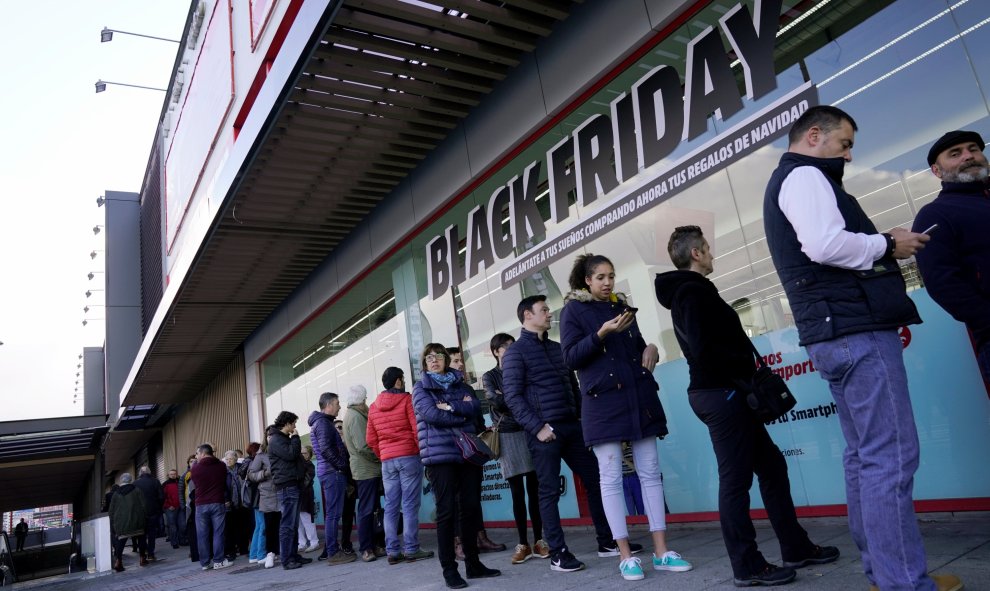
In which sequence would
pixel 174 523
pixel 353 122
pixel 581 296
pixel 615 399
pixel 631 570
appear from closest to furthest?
1. pixel 631 570
2. pixel 615 399
3. pixel 581 296
4. pixel 353 122
5. pixel 174 523

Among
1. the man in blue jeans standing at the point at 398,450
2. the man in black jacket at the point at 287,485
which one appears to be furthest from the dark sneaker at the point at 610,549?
the man in black jacket at the point at 287,485

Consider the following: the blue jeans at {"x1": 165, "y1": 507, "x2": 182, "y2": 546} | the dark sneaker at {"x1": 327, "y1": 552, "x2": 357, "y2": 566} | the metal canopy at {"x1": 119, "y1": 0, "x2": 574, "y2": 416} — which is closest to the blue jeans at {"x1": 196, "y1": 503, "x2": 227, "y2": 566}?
the dark sneaker at {"x1": 327, "y1": 552, "x2": 357, "y2": 566}

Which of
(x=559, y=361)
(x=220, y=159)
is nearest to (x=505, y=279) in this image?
(x=559, y=361)

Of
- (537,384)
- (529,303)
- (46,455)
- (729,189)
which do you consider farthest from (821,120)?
(46,455)

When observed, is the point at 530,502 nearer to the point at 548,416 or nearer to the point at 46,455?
the point at 548,416

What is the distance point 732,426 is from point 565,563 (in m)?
1.52

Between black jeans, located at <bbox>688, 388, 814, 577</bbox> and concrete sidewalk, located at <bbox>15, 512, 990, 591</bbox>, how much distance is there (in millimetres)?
151

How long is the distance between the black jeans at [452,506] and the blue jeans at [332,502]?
8.99 ft

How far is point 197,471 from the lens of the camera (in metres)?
8.65

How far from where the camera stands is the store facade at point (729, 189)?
148 inches

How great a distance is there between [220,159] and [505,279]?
6.97 metres

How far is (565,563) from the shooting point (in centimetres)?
405

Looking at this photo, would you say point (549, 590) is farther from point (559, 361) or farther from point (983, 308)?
point (983, 308)

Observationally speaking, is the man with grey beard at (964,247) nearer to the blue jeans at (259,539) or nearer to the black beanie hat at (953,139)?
the black beanie hat at (953,139)
